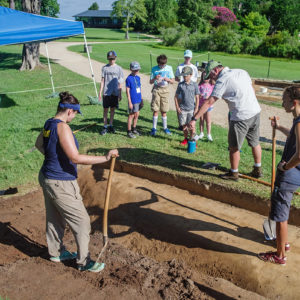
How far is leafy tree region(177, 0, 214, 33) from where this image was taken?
1921 inches

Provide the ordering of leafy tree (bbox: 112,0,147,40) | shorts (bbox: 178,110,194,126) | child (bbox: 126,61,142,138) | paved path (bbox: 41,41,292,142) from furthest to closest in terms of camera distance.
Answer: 1. leafy tree (bbox: 112,0,147,40)
2. paved path (bbox: 41,41,292,142)
3. child (bbox: 126,61,142,138)
4. shorts (bbox: 178,110,194,126)

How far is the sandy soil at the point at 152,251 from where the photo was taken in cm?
416

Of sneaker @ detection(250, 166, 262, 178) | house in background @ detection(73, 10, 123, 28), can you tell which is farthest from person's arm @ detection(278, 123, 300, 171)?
house in background @ detection(73, 10, 123, 28)

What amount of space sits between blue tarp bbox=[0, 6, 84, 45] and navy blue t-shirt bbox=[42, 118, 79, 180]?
7.88 meters

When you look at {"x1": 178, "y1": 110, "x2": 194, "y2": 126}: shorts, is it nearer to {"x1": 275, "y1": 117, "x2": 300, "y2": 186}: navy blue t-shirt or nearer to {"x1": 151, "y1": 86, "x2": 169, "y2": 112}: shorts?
{"x1": 151, "y1": 86, "x2": 169, "y2": 112}: shorts

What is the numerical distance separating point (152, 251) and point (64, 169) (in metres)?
2.05

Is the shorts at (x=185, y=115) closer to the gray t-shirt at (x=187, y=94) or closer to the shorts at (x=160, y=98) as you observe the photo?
the gray t-shirt at (x=187, y=94)

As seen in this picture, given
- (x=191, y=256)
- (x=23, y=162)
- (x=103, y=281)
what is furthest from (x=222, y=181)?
(x=23, y=162)

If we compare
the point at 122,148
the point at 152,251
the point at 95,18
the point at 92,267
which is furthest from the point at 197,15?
the point at 92,267

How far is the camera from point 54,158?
3951mm

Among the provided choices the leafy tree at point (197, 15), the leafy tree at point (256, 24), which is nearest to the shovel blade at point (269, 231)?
the leafy tree at point (256, 24)

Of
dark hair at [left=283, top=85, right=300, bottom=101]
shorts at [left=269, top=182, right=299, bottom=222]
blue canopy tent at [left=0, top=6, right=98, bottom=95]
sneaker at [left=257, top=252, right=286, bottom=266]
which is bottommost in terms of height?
sneaker at [left=257, top=252, right=286, bottom=266]

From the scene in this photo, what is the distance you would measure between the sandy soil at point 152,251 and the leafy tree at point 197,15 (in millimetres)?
45800

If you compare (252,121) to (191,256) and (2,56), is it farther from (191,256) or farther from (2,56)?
(2,56)
